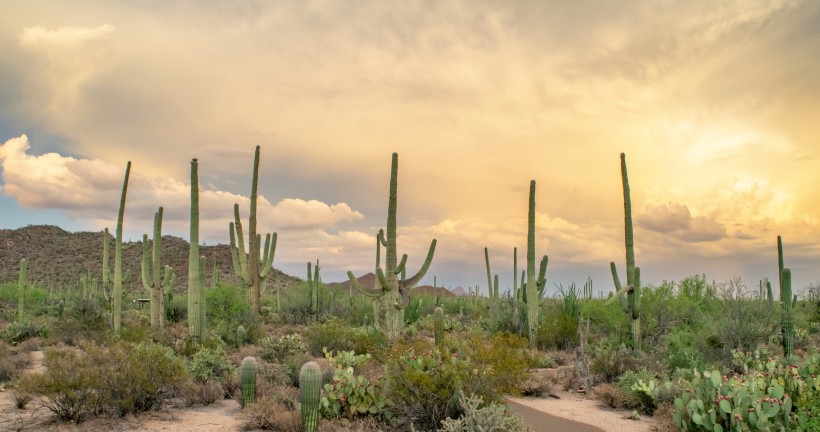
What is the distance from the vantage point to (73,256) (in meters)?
66.9

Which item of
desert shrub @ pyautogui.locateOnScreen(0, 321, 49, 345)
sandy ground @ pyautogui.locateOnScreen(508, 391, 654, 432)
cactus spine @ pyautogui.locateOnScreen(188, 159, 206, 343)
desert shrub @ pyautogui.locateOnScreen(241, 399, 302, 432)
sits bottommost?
sandy ground @ pyautogui.locateOnScreen(508, 391, 654, 432)

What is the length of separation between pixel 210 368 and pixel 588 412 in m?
8.05

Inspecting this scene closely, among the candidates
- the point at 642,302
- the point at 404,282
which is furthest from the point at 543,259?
the point at 404,282

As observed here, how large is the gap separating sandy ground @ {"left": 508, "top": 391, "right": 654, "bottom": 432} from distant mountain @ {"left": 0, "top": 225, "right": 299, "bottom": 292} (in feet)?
161

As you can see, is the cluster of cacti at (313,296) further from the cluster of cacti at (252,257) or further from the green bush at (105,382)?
the green bush at (105,382)

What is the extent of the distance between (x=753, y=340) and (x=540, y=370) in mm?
5119

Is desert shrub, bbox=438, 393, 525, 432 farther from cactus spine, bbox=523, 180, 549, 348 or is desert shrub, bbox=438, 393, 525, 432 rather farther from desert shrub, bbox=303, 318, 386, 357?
cactus spine, bbox=523, 180, 549, 348

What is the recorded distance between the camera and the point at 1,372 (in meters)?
14.5

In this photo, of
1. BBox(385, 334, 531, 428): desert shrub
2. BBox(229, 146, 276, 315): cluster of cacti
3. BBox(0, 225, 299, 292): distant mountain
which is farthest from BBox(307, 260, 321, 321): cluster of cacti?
BBox(0, 225, 299, 292): distant mountain

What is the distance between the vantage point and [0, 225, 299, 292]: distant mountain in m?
61.3

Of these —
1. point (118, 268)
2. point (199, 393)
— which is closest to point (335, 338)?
point (199, 393)

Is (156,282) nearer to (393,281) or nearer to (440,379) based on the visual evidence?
(393,281)

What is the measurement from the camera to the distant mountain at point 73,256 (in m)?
61.3

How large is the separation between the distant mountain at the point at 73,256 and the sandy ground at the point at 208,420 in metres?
48.5
